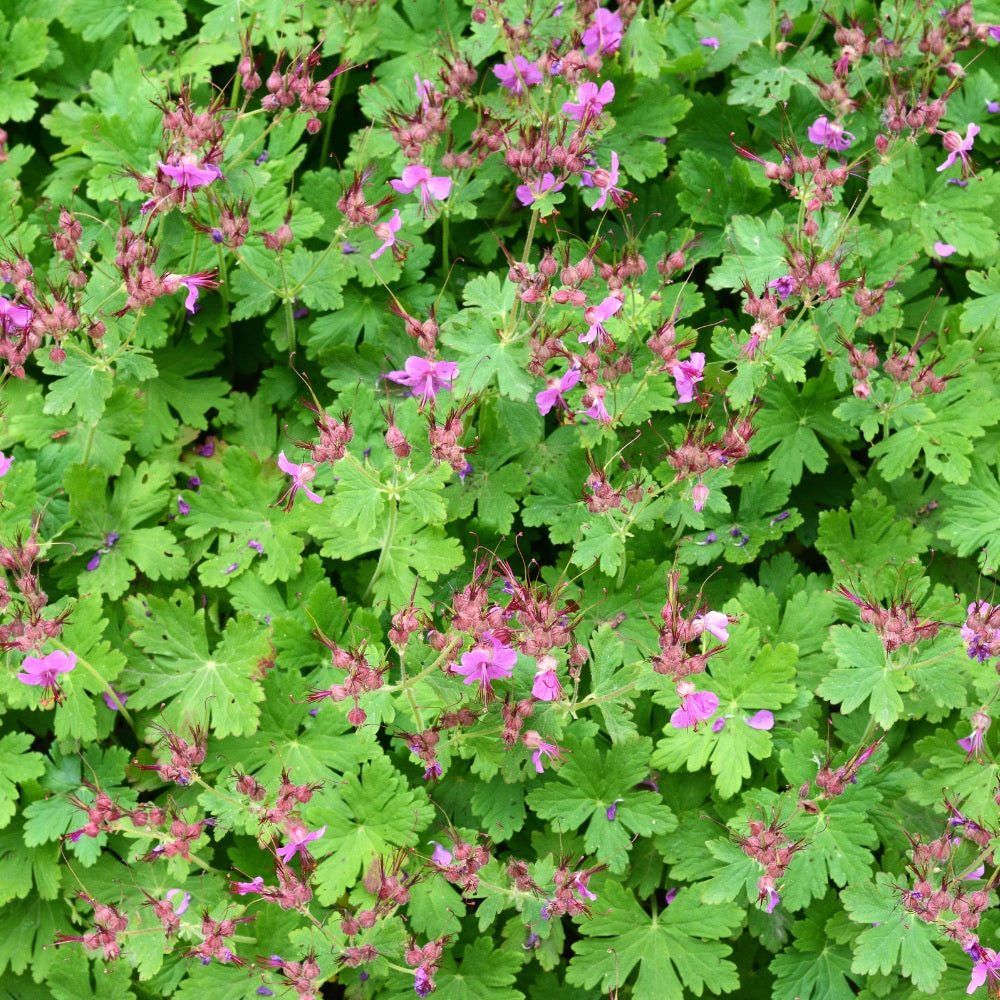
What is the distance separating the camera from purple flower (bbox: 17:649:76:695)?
3.10 meters

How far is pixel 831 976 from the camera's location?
3.23 metres

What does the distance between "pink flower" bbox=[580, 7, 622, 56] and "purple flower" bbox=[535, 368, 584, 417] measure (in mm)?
1206

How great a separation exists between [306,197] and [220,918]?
8.04 feet

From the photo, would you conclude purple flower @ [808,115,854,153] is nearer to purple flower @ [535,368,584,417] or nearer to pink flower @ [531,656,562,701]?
purple flower @ [535,368,584,417]

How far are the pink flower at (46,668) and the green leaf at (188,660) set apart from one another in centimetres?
35

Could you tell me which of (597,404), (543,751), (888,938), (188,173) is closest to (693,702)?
(543,751)

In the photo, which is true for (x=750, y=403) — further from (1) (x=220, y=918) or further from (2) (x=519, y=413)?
(1) (x=220, y=918)

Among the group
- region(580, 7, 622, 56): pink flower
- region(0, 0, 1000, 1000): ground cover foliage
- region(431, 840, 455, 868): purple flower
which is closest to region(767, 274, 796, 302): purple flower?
region(0, 0, 1000, 1000): ground cover foliage

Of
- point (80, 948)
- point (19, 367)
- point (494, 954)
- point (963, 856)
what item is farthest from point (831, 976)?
point (19, 367)

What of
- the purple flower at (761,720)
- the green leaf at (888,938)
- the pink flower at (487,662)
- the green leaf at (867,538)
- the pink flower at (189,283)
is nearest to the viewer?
the pink flower at (487,662)

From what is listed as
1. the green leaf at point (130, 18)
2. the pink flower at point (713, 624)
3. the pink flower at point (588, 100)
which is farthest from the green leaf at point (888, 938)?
→ the green leaf at point (130, 18)

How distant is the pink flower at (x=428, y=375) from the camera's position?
3.18 metres

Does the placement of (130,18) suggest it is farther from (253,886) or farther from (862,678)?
(862,678)

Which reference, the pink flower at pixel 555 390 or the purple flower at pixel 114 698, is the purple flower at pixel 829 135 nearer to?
the pink flower at pixel 555 390
